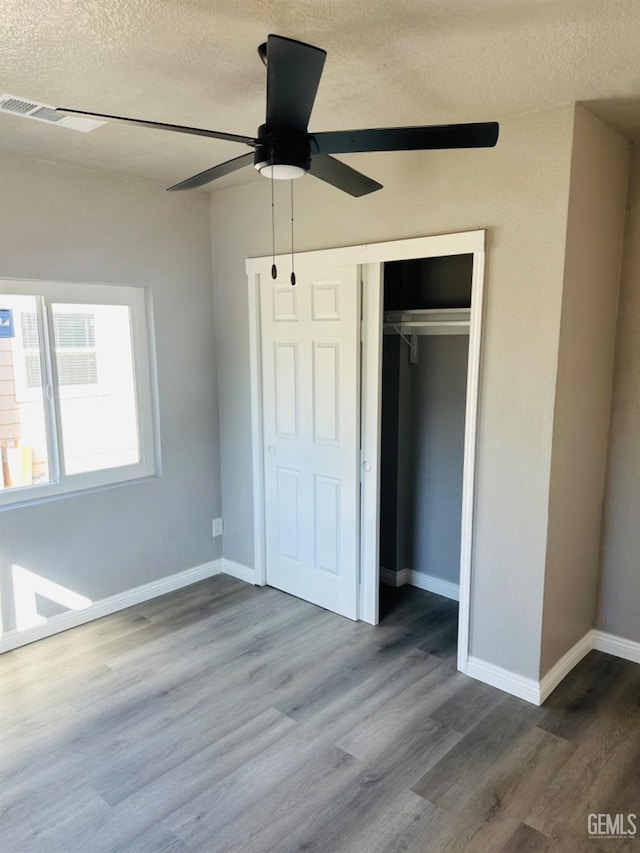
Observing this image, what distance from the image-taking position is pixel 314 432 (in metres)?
3.51

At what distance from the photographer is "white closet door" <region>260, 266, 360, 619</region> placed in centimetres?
329

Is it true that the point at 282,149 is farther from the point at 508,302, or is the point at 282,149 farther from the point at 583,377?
the point at 583,377

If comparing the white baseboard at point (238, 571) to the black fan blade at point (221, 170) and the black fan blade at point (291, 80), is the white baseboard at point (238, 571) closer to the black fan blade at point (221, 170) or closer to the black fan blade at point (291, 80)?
the black fan blade at point (221, 170)

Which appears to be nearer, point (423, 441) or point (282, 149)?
point (282, 149)

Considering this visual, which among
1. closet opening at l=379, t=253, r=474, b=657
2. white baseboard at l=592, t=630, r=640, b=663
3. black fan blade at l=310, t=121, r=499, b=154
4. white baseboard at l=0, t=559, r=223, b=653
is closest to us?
black fan blade at l=310, t=121, r=499, b=154

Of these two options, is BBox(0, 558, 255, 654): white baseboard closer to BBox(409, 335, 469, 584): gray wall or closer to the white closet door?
the white closet door

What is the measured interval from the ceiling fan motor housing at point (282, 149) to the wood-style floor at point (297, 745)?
220cm

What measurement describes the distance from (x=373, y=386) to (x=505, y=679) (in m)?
1.61

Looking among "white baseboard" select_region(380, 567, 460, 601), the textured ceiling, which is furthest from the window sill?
the textured ceiling

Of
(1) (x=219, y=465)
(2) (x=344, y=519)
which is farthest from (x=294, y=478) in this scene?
(1) (x=219, y=465)

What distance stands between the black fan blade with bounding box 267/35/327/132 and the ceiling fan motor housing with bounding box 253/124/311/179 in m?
0.02

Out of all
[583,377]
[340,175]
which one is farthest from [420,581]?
[340,175]

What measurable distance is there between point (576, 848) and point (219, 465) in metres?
2.92

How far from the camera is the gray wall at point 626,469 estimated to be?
286 centimetres
